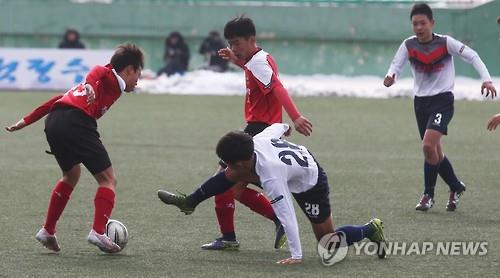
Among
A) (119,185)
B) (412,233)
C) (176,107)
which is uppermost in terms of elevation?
(412,233)

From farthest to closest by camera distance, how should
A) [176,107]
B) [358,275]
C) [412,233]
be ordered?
[176,107], [412,233], [358,275]

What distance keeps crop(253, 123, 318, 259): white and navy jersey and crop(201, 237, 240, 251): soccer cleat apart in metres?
0.73

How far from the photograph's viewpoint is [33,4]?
108 feet

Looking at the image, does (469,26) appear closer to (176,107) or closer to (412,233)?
(176,107)

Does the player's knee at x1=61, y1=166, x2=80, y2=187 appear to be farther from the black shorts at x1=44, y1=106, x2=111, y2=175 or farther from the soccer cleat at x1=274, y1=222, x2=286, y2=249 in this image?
the soccer cleat at x1=274, y1=222, x2=286, y2=249

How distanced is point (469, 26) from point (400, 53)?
21.6 m

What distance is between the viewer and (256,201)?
7918 mm

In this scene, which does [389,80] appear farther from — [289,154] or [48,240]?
[48,240]

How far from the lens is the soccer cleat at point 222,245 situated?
24.9 feet

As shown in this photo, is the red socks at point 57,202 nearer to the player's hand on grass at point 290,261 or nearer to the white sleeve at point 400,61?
the player's hand on grass at point 290,261

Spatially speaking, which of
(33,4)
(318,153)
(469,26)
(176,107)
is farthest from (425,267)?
(33,4)

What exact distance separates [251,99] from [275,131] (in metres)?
0.75

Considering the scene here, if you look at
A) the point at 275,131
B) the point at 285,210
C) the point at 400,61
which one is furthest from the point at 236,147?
the point at 400,61

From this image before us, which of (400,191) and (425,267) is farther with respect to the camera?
(400,191)
